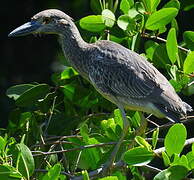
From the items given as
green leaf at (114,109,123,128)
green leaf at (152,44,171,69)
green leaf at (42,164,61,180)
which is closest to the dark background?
green leaf at (152,44,171,69)

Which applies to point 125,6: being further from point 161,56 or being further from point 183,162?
point 183,162

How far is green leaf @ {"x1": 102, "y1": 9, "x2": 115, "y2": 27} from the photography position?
128 inches

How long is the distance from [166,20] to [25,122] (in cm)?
85

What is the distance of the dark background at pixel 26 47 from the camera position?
18.7ft

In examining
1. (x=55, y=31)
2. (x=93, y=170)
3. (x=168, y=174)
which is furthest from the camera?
(x=55, y=31)

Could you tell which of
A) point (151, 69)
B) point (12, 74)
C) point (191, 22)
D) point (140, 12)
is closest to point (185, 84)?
point (151, 69)

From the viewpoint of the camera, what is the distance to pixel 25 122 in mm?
3389

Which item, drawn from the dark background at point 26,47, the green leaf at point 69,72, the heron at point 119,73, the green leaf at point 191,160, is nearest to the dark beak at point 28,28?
the heron at point 119,73

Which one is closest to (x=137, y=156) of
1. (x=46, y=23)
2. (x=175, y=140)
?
(x=175, y=140)

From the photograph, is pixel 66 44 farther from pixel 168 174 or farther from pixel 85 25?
pixel 168 174

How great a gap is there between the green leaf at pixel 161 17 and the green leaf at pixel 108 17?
0.18 meters

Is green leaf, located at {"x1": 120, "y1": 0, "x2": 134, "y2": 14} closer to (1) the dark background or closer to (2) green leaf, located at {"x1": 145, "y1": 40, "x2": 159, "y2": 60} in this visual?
(2) green leaf, located at {"x1": 145, "y1": 40, "x2": 159, "y2": 60}

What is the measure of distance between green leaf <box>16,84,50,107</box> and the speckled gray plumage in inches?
9.1

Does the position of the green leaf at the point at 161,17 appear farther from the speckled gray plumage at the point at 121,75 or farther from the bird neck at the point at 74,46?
the bird neck at the point at 74,46
